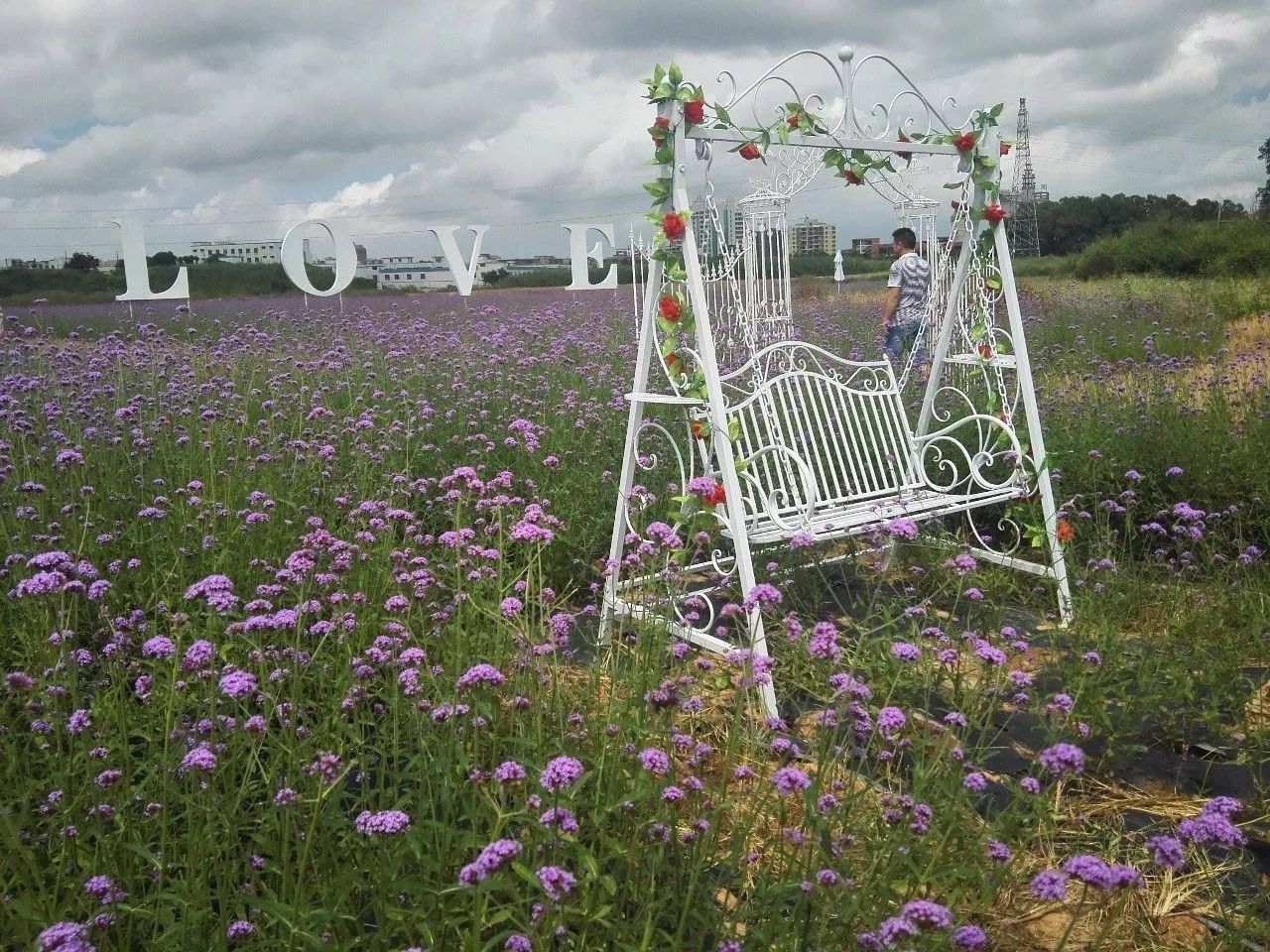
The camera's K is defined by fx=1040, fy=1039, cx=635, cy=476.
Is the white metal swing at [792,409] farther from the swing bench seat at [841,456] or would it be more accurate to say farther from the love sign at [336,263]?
the love sign at [336,263]

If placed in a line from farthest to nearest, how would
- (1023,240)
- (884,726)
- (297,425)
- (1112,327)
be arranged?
(1023,240) < (1112,327) < (297,425) < (884,726)

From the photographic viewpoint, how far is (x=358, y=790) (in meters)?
→ 2.39

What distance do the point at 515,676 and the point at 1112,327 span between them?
8303 mm

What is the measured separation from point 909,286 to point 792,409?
3151 millimetres

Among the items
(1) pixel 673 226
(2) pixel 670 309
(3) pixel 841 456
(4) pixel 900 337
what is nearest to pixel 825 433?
(3) pixel 841 456

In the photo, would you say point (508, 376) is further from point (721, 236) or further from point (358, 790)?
point (358, 790)

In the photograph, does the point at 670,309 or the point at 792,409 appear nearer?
the point at 670,309

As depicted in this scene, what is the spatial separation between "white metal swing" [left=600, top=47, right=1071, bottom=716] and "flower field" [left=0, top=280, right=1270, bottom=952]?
25cm

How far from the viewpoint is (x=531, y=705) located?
2.02 m

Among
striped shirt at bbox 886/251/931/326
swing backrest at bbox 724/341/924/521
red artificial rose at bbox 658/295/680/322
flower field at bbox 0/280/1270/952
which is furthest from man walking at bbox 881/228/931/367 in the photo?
red artificial rose at bbox 658/295/680/322

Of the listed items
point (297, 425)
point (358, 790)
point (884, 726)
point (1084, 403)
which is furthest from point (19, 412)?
point (1084, 403)

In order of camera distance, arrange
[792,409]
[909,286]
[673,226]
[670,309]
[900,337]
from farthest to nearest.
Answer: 1. [900,337]
2. [909,286]
3. [792,409]
4. [670,309]
5. [673,226]

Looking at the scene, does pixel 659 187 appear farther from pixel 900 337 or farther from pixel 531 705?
pixel 900 337

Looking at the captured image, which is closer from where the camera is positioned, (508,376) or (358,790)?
(358,790)
